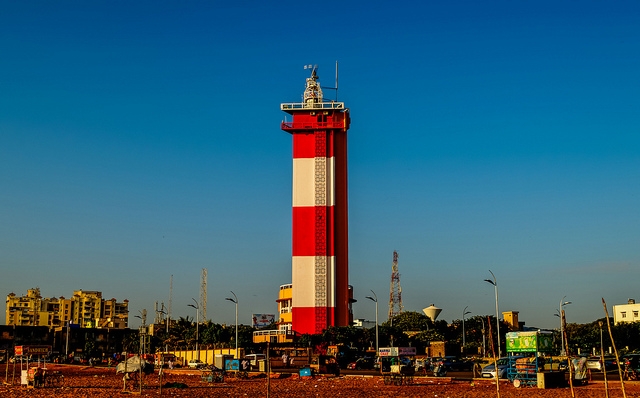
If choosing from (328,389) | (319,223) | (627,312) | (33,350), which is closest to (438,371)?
(328,389)

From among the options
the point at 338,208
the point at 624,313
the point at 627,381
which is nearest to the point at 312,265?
the point at 338,208

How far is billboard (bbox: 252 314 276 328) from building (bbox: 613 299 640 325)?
232 ft

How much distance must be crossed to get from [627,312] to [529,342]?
278 feet

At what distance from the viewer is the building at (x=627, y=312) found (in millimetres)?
119719

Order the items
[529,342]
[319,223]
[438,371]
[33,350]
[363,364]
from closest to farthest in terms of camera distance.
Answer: [529,342], [33,350], [438,371], [363,364], [319,223]

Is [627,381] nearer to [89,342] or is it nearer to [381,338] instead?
[381,338]

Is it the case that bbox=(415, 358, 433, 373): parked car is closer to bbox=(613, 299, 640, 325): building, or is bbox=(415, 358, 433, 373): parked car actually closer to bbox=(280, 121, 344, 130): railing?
bbox=(280, 121, 344, 130): railing

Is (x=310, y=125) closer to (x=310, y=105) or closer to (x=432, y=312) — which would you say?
(x=310, y=105)

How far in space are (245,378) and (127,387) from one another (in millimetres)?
12781

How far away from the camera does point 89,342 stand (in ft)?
452

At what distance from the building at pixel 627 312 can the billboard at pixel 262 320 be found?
70.7 meters

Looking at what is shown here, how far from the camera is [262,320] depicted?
537 ft

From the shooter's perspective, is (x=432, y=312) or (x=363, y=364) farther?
(x=432, y=312)

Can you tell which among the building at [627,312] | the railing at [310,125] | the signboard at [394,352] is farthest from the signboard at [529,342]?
the building at [627,312]
